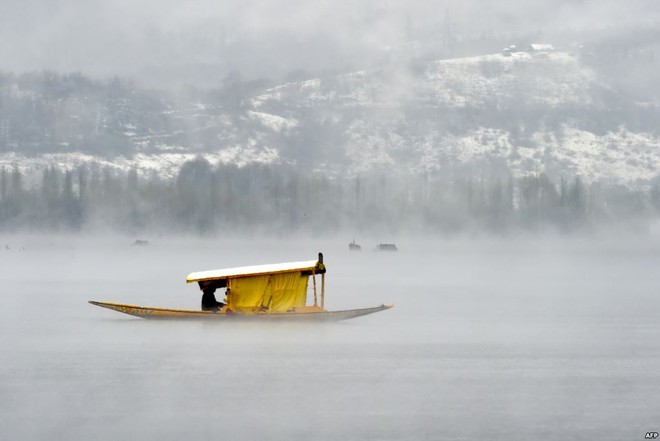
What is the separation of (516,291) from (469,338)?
7265cm

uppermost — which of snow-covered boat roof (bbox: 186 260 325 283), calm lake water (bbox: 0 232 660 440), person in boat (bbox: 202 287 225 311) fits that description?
snow-covered boat roof (bbox: 186 260 325 283)

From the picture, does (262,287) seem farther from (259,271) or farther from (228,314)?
(228,314)

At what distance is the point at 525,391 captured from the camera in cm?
7694

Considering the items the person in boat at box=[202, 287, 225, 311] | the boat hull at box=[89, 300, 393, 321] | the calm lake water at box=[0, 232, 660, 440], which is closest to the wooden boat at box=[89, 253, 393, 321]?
the boat hull at box=[89, 300, 393, 321]

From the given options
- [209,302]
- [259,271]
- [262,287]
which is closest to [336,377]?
[259,271]

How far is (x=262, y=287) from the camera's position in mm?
Result: 104750

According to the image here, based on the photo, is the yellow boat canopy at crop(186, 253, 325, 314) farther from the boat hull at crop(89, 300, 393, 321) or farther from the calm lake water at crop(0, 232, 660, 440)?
the calm lake water at crop(0, 232, 660, 440)

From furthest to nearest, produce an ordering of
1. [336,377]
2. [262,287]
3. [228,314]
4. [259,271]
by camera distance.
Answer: [262,287] → [228,314] → [259,271] → [336,377]

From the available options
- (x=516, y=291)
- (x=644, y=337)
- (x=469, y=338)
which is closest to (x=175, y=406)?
(x=469, y=338)

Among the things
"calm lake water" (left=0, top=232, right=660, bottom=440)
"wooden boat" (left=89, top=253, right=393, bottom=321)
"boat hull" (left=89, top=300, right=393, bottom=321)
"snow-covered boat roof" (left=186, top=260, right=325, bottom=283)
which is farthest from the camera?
"boat hull" (left=89, top=300, right=393, bottom=321)

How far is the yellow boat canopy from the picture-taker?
10338 cm

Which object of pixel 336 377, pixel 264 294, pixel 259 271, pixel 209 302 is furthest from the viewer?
pixel 209 302

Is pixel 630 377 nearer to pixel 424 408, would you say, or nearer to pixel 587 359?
pixel 587 359

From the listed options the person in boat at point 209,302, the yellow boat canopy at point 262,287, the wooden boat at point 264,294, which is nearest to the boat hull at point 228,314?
the wooden boat at point 264,294
